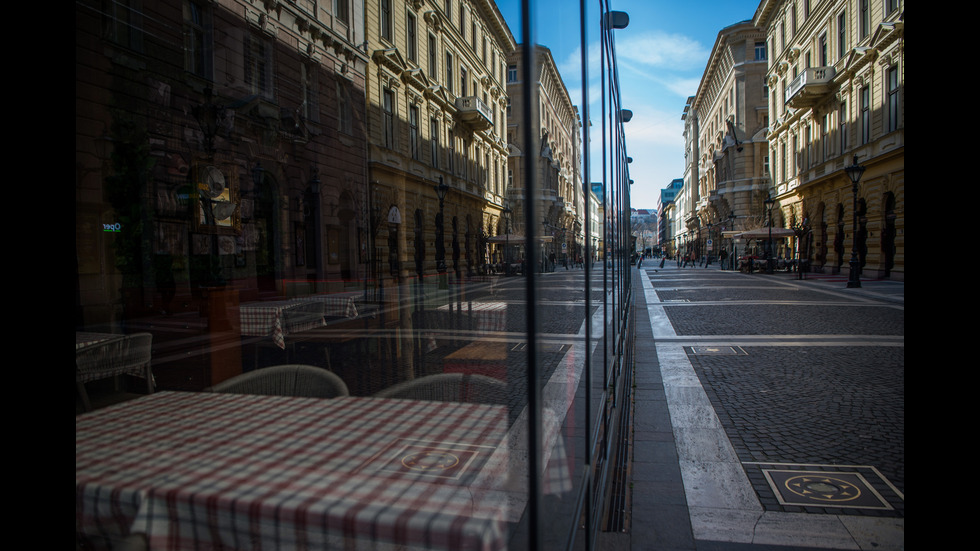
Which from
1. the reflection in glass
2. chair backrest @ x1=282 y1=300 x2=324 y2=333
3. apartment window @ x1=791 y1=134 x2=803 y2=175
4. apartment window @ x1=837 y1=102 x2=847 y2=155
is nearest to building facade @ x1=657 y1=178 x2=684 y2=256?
apartment window @ x1=791 y1=134 x2=803 y2=175

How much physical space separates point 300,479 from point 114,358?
357 cm

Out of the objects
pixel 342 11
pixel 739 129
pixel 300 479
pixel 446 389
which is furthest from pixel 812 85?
pixel 300 479

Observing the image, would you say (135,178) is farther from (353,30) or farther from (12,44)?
(12,44)

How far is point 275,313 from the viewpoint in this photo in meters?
6.25

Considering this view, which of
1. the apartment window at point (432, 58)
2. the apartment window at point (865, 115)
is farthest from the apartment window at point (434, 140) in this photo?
the apartment window at point (865, 115)

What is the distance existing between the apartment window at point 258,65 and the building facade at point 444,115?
3419 millimetres

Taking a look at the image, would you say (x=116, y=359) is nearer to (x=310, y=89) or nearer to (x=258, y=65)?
(x=310, y=89)

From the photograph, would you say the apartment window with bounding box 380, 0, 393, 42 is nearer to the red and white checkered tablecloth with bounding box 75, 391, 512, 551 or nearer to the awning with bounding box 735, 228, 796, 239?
the red and white checkered tablecloth with bounding box 75, 391, 512, 551

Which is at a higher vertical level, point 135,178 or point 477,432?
point 135,178

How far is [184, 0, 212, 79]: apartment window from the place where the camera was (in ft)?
19.2

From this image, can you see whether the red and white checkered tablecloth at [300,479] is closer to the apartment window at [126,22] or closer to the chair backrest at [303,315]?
the chair backrest at [303,315]
